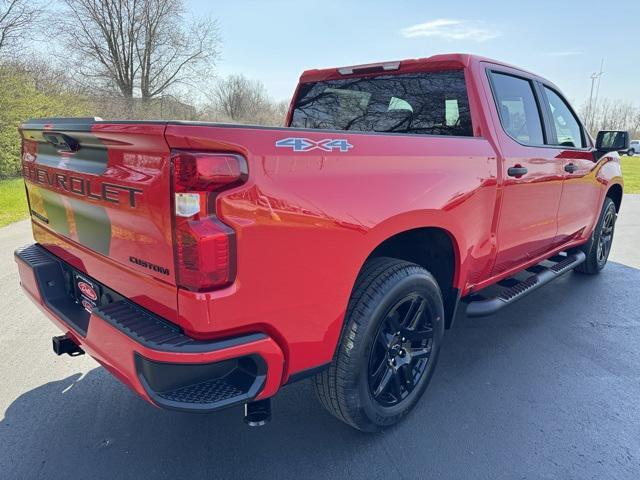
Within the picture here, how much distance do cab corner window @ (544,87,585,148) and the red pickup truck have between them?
1.52ft

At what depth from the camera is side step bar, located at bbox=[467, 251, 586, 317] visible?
10.2 ft

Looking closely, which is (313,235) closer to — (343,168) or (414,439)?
(343,168)

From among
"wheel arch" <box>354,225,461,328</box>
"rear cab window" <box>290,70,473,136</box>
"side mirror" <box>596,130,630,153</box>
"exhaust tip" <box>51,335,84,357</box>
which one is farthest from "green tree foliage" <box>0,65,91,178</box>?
"side mirror" <box>596,130,630,153</box>

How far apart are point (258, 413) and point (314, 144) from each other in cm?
117

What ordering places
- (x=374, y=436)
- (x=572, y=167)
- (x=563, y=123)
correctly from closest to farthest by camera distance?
(x=374, y=436) < (x=572, y=167) < (x=563, y=123)

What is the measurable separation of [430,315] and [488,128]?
1237 millimetres

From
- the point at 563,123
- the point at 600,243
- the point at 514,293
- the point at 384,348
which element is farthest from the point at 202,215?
the point at 600,243

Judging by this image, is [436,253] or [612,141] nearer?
[436,253]

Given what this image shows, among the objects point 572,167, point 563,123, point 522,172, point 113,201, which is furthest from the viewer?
point 563,123

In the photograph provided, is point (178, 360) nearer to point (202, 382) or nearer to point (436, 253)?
point (202, 382)

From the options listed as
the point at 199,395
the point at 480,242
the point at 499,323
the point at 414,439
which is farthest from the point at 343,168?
the point at 499,323

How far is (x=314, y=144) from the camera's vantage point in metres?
1.83

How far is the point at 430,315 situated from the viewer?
267 centimetres

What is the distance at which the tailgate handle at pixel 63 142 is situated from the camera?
6.89 feet
